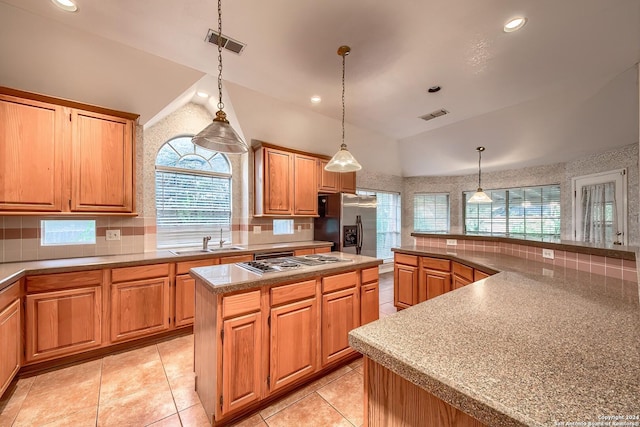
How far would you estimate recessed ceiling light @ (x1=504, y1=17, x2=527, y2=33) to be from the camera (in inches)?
81.0

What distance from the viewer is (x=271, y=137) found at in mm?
3883

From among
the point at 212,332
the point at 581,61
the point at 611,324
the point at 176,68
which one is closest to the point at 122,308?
the point at 212,332

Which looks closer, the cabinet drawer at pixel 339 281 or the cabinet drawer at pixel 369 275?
the cabinet drawer at pixel 339 281

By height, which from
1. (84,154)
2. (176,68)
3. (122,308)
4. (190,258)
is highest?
(176,68)

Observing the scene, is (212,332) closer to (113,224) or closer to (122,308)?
(122,308)

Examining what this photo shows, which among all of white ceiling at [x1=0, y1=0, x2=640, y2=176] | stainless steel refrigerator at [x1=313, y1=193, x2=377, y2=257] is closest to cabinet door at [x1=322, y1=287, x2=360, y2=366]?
stainless steel refrigerator at [x1=313, y1=193, x2=377, y2=257]

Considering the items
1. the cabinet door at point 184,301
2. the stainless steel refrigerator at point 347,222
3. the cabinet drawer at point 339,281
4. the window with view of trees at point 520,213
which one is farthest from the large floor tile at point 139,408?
the window with view of trees at point 520,213

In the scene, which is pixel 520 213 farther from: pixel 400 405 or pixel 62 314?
pixel 62 314

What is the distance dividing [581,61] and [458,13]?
5.89ft

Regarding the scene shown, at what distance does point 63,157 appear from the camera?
96.1 inches

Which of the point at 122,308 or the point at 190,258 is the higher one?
the point at 190,258

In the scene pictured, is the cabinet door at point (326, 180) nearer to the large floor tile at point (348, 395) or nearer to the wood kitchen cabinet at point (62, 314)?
the large floor tile at point (348, 395)

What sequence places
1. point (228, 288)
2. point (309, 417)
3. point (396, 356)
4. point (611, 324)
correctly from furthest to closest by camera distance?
point (309, 417)
point (228, 288)
point (611, 324)
point (396, 356)

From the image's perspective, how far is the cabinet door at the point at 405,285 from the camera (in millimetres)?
3268
